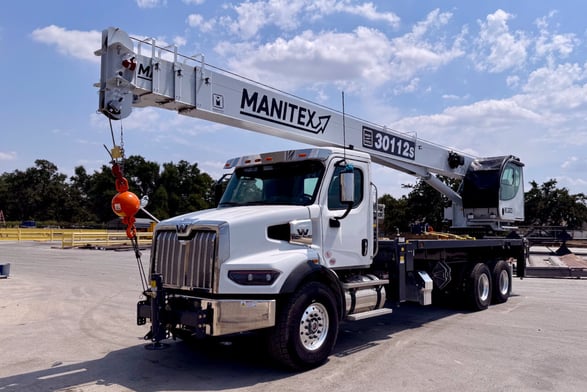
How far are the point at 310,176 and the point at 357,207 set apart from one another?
3.01ft

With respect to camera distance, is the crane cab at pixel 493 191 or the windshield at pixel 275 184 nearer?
the windshield at pixel 275 184

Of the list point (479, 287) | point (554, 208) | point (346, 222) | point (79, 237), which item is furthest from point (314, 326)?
point (554, 208)

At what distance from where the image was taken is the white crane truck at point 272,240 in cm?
596

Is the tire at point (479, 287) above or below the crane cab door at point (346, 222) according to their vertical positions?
below

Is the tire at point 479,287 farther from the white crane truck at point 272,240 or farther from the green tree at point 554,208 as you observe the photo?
the green tree at point 554,208

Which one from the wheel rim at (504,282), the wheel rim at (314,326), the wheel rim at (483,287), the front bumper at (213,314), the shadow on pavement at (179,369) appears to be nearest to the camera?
the front bumper at (213,314)

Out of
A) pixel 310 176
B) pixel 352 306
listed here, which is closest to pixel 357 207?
pixel 310 176

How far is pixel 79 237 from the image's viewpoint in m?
37.2

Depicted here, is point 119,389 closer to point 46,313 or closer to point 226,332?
point 226,332

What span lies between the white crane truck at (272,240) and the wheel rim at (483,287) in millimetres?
1101

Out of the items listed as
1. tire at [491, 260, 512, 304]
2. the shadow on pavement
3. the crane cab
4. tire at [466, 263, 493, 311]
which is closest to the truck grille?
the shadow on pavement

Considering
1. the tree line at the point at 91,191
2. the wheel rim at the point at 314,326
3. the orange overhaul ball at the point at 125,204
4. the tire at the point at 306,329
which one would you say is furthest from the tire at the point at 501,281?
the tree line at the point at 91,191

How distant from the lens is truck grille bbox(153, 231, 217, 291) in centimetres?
599

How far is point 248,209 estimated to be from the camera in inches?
267
